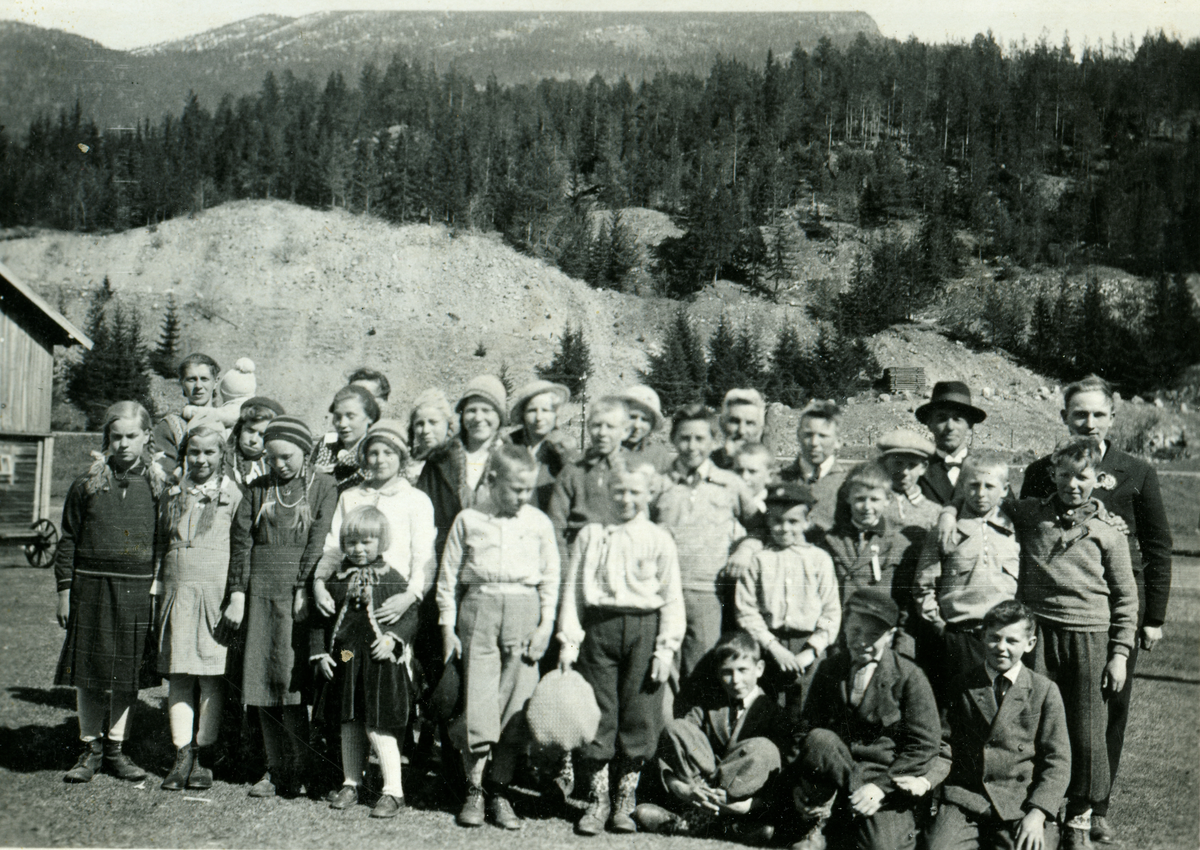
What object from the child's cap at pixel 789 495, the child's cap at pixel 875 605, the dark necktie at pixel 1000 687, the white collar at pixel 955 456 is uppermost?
the white collar at pixel 955 456

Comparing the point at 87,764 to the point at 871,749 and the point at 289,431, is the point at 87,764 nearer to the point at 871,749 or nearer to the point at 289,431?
the point at 289,431

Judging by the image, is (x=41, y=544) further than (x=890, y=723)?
Yes

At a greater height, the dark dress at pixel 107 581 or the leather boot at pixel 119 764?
the dark dress at pixel 107 581

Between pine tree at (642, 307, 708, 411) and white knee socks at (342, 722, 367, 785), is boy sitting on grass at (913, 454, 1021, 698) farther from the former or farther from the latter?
pine tree at (642, 307, 708, 411)

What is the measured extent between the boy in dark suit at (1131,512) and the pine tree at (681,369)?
1755 cm

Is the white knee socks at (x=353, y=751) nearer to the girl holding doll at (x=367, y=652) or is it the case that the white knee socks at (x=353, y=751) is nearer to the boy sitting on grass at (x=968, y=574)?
the girl holding doll at (x=367, y=652)

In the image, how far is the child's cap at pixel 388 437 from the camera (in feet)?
12.2

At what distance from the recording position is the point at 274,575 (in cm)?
371

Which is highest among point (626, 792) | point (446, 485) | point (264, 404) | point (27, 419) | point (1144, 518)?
point (264, 404)

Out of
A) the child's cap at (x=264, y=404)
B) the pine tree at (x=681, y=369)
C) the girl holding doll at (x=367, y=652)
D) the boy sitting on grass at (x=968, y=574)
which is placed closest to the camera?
the boy sitting on grass at (x=968, y=574)

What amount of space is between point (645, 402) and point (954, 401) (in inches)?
53.1

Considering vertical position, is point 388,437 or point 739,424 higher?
point 739,424

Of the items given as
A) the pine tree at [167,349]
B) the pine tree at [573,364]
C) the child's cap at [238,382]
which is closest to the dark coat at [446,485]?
the child's cap at [238,382]

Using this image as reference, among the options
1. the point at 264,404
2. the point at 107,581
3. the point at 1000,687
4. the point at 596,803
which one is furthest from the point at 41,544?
the point at 1000,687
